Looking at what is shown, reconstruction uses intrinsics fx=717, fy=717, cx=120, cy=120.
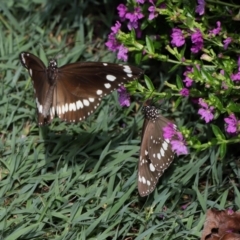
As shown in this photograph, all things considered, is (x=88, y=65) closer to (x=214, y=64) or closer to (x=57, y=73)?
(x=57, y=73)

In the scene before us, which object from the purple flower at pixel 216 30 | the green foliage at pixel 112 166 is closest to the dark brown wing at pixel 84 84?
the green foliage at pixel 112 166

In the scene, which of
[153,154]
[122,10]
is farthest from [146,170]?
[122,10]

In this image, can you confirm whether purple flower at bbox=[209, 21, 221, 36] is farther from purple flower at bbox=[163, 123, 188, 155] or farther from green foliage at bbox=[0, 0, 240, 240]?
purple flower at bbox=[163, 123, 188, 155]

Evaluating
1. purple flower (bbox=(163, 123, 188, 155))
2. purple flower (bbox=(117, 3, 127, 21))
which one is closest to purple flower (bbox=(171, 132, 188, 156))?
purple flower (bbox=(163, 123, 188, 155))

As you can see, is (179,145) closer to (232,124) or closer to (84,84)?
(232,124)

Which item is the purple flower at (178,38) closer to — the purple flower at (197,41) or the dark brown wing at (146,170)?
the purple flower at (197,41)

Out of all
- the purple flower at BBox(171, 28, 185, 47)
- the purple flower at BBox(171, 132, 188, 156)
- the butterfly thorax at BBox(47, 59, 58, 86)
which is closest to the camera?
the purple flower at BBox(171, 132, 188, 156)
